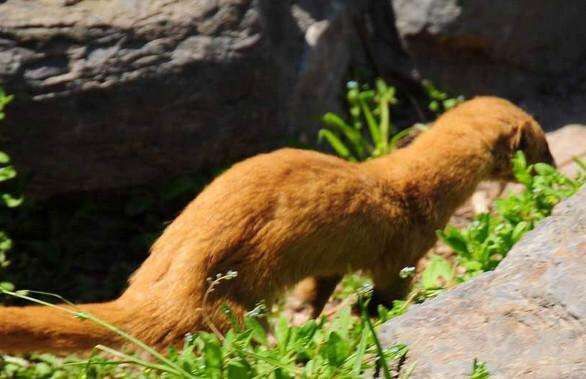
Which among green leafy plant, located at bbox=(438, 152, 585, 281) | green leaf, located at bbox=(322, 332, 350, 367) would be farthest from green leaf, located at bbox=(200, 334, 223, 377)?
green leafy plant, located at bbox=(438, 152, 585, 281)

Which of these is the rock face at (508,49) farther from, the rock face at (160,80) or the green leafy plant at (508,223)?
the green leafy plant at (508,223)

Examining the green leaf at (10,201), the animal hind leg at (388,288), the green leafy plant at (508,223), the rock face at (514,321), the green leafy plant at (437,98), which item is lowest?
the animal hind leg at (388,288)

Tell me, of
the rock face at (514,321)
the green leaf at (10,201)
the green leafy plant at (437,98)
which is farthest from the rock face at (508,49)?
the rock face at (514,321)

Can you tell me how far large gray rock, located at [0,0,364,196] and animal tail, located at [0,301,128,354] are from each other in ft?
4.42

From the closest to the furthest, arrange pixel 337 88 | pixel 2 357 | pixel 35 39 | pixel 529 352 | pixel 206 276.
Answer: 1. pixel 529 352
2. pixel 206 276
3. pixel 2 357
4. pixel 35 39
5. pixel 337 88

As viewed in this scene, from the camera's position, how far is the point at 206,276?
3709 mm

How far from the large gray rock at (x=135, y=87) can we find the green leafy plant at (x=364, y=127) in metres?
0.44

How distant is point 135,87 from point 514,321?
7.79 ft

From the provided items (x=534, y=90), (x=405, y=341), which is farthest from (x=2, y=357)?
(x=534, y=90)

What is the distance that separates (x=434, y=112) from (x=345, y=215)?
2171 mm

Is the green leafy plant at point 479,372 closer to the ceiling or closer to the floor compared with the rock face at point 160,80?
closer to the floor

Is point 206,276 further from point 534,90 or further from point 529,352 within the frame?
point 534,90

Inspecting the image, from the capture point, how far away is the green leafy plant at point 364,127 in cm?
548

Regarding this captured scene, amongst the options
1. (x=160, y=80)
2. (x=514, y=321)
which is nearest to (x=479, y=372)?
(x=514, y=321)
